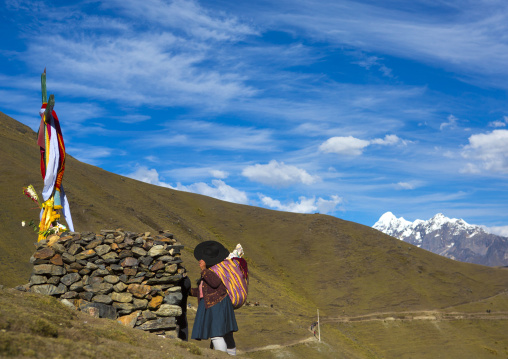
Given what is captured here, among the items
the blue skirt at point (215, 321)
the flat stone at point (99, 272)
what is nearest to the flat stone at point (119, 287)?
the flat stone at point (99, 272)

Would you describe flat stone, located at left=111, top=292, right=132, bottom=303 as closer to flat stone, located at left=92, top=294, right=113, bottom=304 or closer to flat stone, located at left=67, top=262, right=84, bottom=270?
flat stone, located at left=92, top=294, right=113, bottom=304

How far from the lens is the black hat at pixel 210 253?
38.9 feet

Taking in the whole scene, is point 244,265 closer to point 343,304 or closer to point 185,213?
point 343,304

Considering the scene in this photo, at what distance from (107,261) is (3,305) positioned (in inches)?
163

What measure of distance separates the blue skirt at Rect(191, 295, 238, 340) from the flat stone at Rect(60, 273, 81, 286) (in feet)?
12.8

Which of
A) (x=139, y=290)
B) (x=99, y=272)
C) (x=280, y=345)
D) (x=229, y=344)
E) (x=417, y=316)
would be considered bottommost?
(x=280, y=345)

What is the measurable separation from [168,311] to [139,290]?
1.02m

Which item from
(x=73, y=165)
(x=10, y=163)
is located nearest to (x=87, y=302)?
(x=10, y=163)

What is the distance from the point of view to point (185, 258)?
55969 mm

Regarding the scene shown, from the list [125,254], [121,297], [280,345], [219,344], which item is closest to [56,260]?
[125,254]

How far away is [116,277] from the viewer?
12.9 metres

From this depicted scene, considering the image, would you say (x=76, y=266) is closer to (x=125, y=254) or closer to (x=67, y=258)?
(x=67, y=258)

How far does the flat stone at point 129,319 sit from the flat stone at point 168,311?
612 mm

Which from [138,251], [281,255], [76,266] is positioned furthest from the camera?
[281,255]
